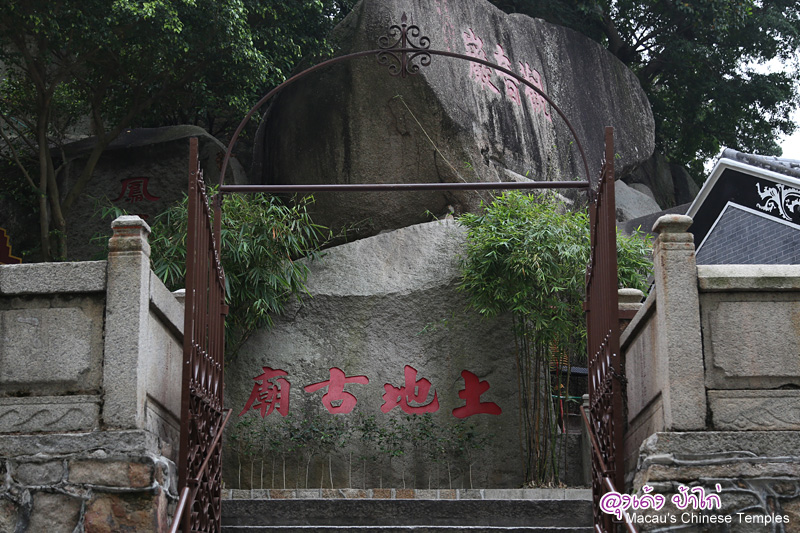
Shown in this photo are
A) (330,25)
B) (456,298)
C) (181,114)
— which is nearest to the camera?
(456,298)

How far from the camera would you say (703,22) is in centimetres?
1224

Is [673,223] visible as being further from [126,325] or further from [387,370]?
[387,370]

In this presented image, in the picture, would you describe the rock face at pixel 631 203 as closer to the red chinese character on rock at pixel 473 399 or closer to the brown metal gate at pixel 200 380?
the red chinese character on rock at pixel 473 399

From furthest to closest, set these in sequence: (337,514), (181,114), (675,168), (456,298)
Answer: (675,168), (181,114), (456,298), (337,514)

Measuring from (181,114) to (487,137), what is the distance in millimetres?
4380

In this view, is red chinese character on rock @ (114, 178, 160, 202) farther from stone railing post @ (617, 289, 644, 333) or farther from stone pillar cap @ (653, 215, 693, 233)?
stone pillar cap @ (653, 215, 693, 233)

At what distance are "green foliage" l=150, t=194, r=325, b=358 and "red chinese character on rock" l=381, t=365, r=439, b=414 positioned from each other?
4.12ft

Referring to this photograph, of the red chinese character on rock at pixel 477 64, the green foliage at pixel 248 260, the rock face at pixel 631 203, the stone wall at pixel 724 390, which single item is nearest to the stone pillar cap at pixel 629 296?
the stone wall at pixel 724 390

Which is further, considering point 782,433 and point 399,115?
point 399,115

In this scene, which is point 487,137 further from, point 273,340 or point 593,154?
point 273,340

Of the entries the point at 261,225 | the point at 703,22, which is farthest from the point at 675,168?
the point at 261,225

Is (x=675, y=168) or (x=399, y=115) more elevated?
(x=675, y=168)

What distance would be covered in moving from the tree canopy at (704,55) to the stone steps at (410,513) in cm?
906

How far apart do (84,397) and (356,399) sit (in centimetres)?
393
